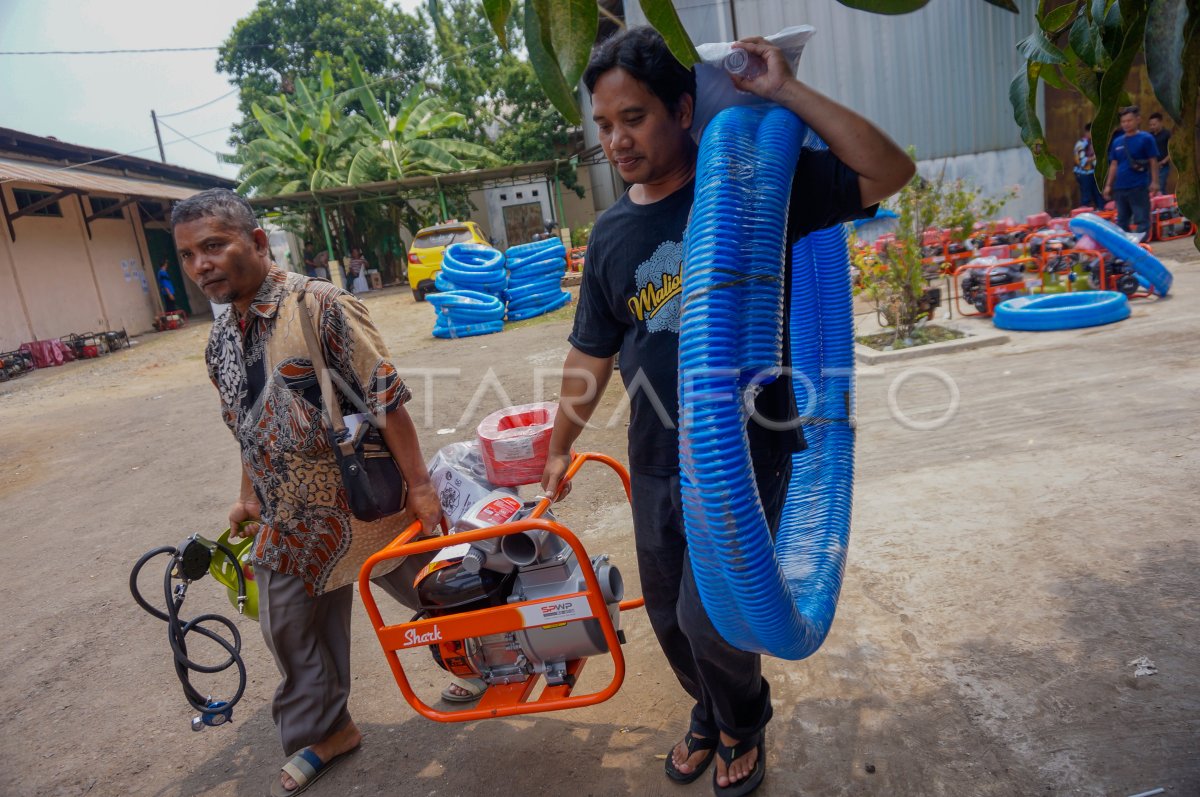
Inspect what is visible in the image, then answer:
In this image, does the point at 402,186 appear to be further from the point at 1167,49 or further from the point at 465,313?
the point at 1167,49

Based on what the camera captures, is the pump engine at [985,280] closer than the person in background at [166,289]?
Yes

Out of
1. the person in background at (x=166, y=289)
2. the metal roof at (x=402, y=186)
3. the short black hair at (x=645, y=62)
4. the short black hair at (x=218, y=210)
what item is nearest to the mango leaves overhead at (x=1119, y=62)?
the short black hair at (x=645, y=62)

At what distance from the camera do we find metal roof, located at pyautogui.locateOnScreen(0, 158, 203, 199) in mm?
14391

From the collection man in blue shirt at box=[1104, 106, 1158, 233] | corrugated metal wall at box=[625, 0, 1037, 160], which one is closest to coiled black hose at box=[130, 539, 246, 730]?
man in blue shirt at box=[1104, 106, 1158, 233]

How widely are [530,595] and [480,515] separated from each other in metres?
0.28

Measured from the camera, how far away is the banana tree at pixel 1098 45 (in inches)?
47.1

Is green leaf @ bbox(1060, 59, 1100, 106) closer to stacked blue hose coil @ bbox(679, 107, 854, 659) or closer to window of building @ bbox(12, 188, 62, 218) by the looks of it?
stacked blue hose coil @ bbox(679, 107, 854, 659)

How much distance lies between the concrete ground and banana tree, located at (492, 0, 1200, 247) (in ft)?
4.54

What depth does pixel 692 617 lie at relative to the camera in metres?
1.93

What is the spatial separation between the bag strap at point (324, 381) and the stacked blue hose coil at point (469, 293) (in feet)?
31.6

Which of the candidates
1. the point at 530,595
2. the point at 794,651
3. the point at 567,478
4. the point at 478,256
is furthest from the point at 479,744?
the point at 478,256

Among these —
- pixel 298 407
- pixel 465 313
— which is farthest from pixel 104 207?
pixel 298 407

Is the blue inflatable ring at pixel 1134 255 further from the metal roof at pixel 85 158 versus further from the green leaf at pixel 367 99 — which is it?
the green leaf at pixel 367 99

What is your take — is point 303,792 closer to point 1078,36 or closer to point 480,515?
point 480,515
